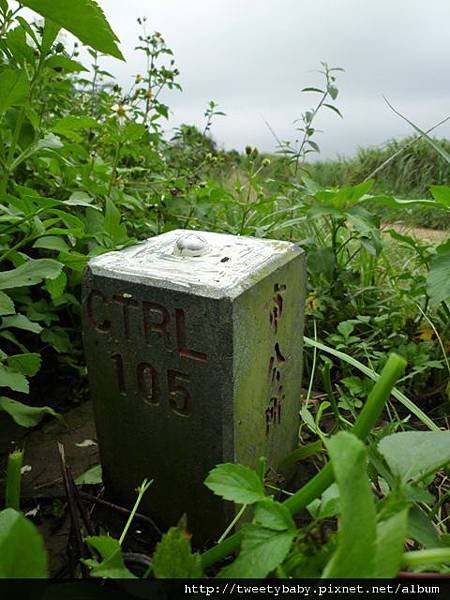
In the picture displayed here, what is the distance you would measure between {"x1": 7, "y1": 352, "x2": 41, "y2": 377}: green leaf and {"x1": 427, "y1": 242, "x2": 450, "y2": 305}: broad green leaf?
2.89 feet

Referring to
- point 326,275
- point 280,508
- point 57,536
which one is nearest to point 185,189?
point 326,275

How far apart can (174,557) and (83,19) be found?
2.20 feet

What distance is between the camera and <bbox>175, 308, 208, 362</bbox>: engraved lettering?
94cm

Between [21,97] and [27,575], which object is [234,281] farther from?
[27,575]

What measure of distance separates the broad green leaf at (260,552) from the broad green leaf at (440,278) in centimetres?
83

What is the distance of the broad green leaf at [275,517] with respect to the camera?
553 mm

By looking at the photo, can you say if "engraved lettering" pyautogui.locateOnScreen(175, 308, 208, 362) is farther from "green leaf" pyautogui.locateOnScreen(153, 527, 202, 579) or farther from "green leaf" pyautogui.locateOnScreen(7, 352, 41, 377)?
"green leaf" pyautogui.locateOnScreen(153, 527, 202, 579)

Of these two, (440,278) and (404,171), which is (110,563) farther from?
(404,171)

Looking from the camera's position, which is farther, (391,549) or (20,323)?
(20,323)

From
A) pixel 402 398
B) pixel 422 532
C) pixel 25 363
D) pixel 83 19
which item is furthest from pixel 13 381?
pixel 402 398

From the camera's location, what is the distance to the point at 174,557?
1.68 feet

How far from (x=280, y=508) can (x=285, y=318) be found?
1.99 ft

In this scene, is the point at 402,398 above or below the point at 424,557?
below

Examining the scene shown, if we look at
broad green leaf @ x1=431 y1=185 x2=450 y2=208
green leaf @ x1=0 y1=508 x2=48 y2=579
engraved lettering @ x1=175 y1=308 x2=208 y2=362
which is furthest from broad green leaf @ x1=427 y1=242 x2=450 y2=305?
green leaf @ x1=0 y1=508 x2=48 y2=579
